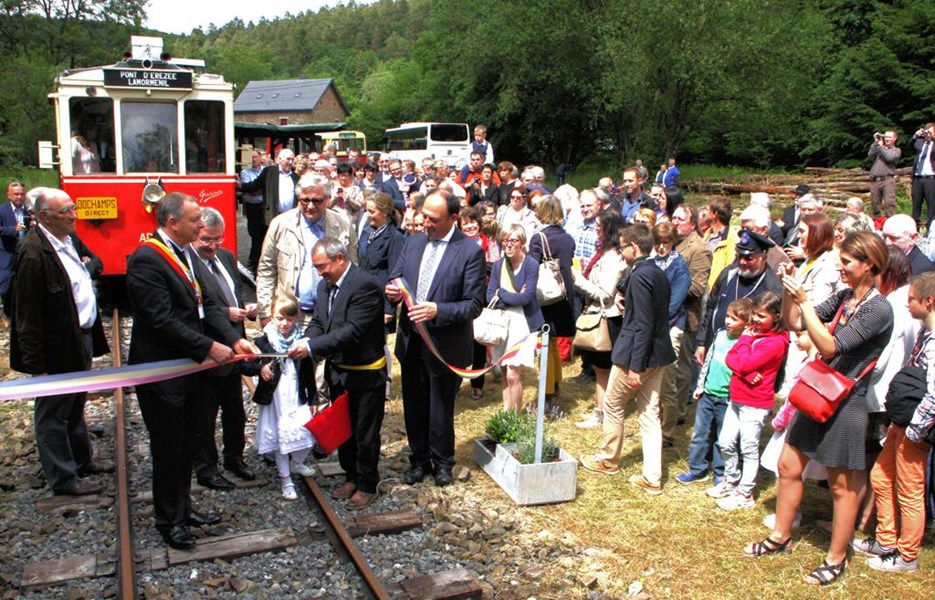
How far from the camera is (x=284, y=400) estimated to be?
5660mm

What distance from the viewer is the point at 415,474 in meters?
5.97

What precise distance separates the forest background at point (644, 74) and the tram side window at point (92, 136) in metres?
5.55

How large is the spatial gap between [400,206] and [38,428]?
24.6ft

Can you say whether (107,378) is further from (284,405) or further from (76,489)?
(76,489)

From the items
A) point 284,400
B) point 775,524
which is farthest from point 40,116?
point 775,524

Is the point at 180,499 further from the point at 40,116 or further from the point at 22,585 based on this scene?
the point at 40,116

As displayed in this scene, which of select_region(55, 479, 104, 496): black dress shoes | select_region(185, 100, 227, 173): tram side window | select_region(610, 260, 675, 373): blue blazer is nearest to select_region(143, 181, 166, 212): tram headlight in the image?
select_region(185, 100, 227, 173): tram side window

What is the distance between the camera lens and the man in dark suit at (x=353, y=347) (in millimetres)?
5191

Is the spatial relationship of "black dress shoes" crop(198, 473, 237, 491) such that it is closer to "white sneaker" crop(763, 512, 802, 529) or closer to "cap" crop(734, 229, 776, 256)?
"white sneaker" crop(763, 512, 802, 529)

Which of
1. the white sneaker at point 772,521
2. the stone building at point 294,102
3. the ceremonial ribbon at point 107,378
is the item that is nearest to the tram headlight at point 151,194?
the ceremonial ribbon at point 107,378

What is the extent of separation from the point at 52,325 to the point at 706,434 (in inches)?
191

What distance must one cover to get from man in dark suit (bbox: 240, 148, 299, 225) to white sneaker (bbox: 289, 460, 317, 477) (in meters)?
6.95

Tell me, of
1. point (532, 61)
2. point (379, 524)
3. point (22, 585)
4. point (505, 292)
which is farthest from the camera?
point (532, 61)

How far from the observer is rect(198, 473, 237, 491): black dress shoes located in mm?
5727
